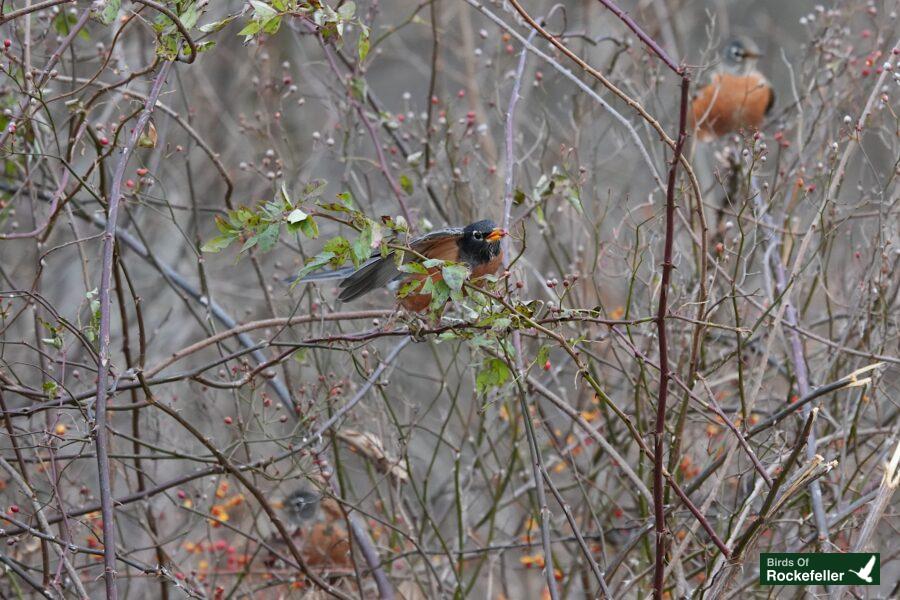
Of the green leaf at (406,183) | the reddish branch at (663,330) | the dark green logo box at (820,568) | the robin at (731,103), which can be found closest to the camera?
the reddish branch at (663,330)

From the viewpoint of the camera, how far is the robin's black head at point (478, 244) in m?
3.57

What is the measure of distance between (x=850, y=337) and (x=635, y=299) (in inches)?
33.1

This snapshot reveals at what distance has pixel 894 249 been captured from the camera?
3.54m

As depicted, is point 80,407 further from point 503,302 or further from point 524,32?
point 524,32

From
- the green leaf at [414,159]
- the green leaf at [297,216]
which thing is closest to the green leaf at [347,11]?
the green leaf at [297,216]

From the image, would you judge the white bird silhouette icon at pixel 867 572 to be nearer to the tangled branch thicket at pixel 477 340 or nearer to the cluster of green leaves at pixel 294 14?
the tangled branch thicket at pixel 477 340

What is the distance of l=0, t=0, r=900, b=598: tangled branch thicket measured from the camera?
2.67 m

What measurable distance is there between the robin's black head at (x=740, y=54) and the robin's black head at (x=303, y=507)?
3559 millimetres

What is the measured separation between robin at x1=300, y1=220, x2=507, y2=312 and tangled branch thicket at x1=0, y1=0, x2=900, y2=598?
115 mm

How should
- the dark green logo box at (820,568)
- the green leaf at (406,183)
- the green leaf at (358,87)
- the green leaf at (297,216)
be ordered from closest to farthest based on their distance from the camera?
the green leaf at (297,216), the dark green logo box at (820,568), the green leaf at (406,183), the green leaf at (358,87)

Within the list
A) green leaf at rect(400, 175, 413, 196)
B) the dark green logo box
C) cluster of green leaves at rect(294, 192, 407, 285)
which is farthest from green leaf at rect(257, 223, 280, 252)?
the dark green logo box

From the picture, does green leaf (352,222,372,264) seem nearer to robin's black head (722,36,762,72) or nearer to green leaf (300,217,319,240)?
green leaf (300,217,319,240)

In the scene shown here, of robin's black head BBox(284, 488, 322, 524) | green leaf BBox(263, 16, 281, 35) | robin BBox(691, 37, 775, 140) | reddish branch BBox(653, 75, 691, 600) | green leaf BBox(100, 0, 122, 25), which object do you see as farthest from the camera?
robin BBox(691, 37, 775, 140)

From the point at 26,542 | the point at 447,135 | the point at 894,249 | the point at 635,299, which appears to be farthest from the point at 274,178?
the point at 894,249
